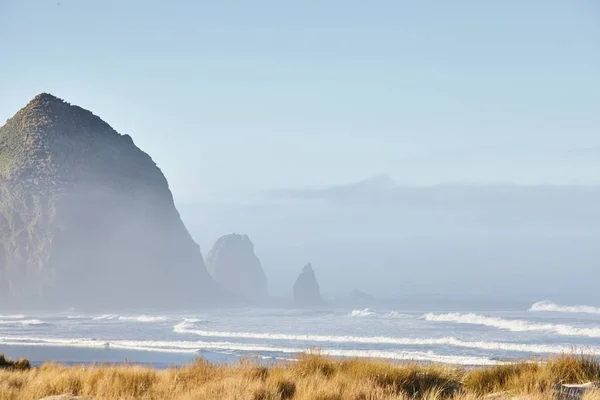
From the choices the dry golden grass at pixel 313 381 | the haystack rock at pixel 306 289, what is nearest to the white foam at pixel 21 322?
the dry golden grass at pixel 313 381

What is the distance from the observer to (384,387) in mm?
8805

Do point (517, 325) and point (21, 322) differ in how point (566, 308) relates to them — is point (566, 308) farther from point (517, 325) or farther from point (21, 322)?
point (21, 322)

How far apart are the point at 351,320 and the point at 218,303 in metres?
47.3

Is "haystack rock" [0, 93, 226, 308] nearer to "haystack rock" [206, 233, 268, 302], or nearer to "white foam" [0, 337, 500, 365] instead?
"white foam" [0, 337, 500, 365]

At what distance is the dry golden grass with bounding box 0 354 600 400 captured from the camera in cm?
807

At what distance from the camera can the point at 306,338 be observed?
134 feet

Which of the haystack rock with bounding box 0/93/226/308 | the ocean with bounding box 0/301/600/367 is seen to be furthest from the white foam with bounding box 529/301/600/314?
the haystack rock with bounding box 0/93/226/308

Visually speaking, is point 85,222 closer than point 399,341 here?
No

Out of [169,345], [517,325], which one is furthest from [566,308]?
[169,345]

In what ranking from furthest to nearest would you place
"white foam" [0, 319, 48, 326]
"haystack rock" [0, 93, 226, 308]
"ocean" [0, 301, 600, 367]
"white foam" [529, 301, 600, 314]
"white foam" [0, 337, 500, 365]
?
"haystack rock" [0, 93, 226, 308] < "white foam" [529, 301, 600, 314] < "white foam" [0, 319, 48, 326] < "white foam" [0, 337, 500, 365] < "ocean" [0, 301, 600, 367]

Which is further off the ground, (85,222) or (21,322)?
(85,222)

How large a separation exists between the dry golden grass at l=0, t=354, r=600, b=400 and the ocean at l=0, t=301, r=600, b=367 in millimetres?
16054

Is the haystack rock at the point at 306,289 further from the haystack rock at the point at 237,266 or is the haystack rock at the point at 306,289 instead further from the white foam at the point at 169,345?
the white foam at the point at 169,345

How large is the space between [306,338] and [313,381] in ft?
108
